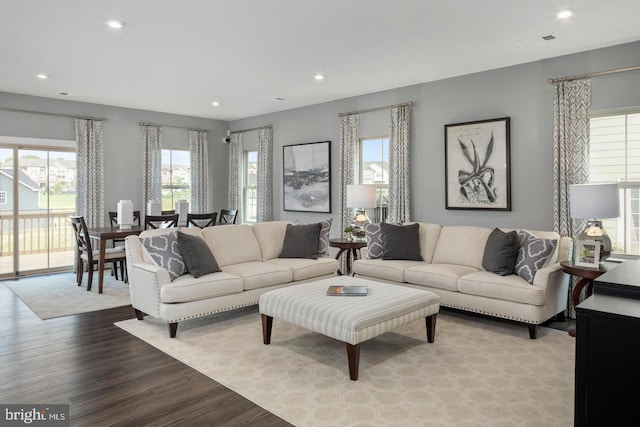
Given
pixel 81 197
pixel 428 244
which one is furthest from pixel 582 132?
pixel 81 197

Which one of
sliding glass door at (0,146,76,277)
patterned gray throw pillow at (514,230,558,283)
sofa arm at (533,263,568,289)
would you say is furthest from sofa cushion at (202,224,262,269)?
sliding glass door at (0,146,76,277)

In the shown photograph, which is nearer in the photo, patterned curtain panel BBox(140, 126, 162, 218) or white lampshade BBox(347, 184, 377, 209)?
white lampshade BBox(347, 184, 377, 209)

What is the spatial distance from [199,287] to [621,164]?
4.35m

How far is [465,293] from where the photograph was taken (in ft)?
14.0

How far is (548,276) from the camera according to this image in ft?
12.8

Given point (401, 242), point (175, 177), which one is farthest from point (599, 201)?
point (175, 177)

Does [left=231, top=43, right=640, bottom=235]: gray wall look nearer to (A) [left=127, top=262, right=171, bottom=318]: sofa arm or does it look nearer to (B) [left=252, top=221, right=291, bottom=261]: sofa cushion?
(B) [left=252, top=221, right=291, bottom=261]: sofa cushion

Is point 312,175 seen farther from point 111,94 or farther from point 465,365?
point 465,365

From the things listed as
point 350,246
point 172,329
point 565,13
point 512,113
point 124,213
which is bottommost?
point 172,329

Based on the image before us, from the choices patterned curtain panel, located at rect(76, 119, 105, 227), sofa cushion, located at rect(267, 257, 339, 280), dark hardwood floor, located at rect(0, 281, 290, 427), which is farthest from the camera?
patterned curtain panel, located at rect(76, 119, 105, 227)

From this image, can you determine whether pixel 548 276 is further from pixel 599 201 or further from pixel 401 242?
pixel 401 242

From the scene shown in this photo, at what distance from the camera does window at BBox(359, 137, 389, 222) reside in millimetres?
6406

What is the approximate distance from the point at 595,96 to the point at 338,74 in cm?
284

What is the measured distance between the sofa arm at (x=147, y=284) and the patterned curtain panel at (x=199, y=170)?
4302mm
